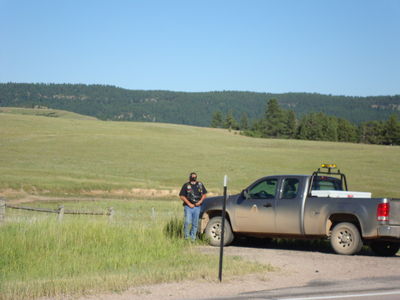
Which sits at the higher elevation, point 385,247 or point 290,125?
point 290,125

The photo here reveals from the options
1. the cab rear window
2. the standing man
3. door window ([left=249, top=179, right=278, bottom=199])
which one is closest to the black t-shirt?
the standing man

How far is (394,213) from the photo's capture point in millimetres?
13859

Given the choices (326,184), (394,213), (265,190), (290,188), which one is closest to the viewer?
(394,213)

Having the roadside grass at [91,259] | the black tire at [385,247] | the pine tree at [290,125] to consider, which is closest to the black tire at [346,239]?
the black tire at [385,247]

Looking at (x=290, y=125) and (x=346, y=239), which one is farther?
(x=290, y=125)

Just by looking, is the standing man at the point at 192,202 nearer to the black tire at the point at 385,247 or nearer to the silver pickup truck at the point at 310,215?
the silver pickup truck at the point at 310,215

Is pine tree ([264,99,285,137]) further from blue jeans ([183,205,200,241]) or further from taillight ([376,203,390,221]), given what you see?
taillight ([376,203,390,221])

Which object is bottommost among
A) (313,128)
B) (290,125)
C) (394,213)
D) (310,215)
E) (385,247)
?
(385,247)

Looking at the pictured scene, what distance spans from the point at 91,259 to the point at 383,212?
587cm

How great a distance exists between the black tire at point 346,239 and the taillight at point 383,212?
25.6 inches

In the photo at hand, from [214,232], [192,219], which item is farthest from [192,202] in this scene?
[214,232]

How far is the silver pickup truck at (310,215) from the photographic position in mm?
14047

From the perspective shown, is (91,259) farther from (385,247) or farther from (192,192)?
(385,247)

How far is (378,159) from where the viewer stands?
7200 cm
